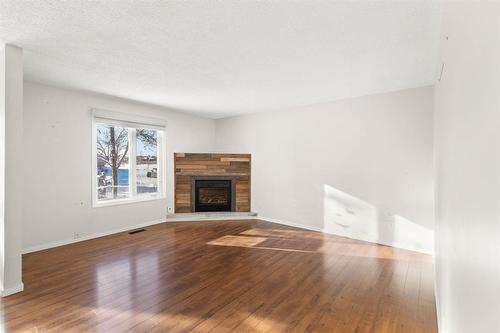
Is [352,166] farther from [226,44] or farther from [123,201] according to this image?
[123,201]

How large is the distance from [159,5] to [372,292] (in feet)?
10.4

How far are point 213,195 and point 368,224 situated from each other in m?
3.44

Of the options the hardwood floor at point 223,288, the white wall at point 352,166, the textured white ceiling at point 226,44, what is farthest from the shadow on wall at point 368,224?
the textured white ceiling at point 226,44

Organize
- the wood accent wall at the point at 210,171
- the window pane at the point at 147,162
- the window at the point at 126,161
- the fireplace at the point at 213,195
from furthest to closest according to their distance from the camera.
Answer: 1. the fireplace at the point at 213,195
2. the wood accent wall at the point at 210,171
3. the window pane at the point at 147,162
4. the window at the point at 126,161

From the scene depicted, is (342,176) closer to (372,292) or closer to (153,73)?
(372,292)

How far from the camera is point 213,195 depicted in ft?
20.1

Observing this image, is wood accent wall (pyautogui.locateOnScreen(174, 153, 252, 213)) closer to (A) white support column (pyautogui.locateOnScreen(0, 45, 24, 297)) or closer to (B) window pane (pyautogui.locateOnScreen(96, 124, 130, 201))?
(B) window pane (pyautogui.locateOnScreen(96, 124, 130, 201))

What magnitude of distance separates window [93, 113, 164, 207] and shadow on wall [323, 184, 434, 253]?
358cm

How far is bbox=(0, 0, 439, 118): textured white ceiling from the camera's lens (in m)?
1.90

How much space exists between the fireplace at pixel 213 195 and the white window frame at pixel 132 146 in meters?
0.80

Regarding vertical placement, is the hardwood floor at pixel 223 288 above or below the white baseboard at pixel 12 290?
below

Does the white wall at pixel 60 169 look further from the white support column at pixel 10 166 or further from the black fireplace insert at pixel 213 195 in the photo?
the black fireplace insert at pixel 213 195

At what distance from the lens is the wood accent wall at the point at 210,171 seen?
584cm

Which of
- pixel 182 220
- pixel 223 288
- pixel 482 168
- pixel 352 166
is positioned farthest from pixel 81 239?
pixel 482 168
